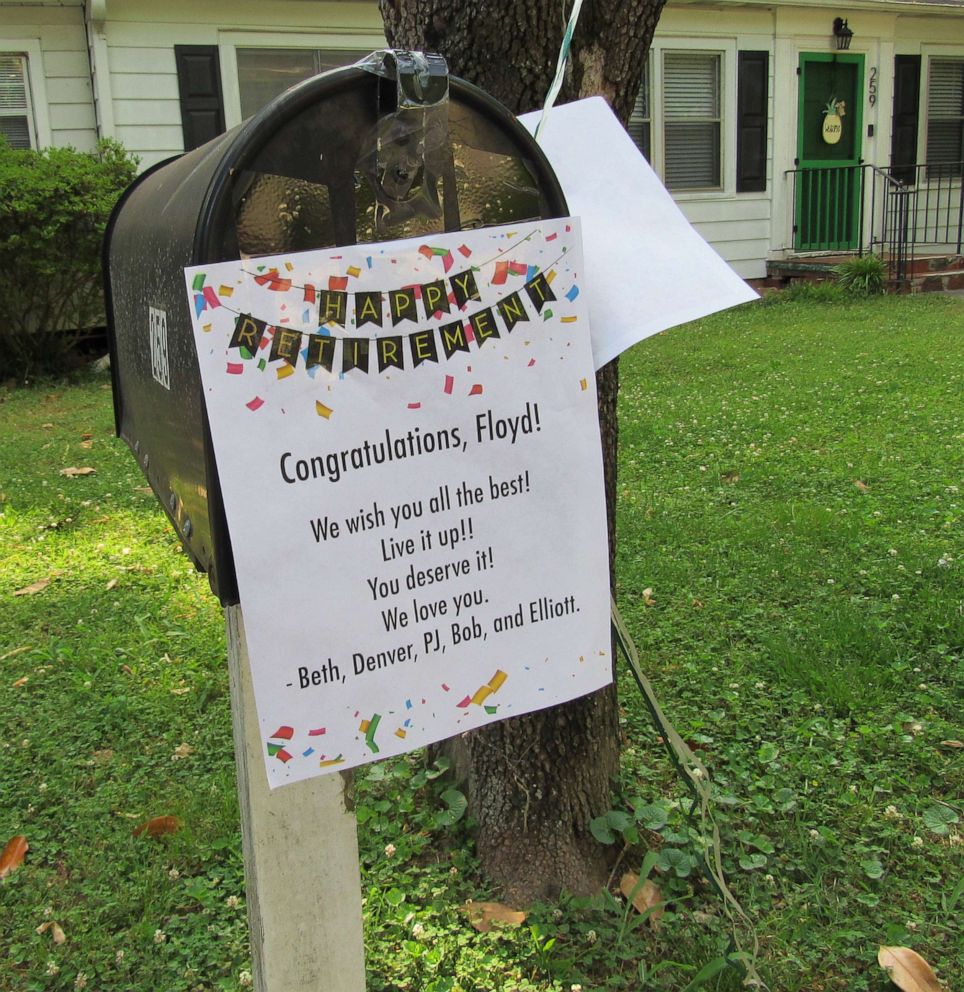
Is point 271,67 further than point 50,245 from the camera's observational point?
Yes

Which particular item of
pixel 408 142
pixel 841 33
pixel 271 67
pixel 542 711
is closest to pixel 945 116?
pixel 841 33

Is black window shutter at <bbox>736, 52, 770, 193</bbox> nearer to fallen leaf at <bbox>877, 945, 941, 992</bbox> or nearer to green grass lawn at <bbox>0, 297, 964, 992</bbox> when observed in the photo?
green grass lawn at <bbox>0, 297, 964, 992</bbox>

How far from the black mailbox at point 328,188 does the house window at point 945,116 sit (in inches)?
524

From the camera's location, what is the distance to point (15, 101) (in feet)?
29.6

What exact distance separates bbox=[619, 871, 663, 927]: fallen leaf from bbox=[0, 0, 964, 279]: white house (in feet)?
28.3

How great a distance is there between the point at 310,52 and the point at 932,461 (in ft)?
24.5

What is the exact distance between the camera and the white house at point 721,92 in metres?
9.01

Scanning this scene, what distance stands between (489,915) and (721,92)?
36.8 ft

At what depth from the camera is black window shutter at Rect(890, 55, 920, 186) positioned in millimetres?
12555

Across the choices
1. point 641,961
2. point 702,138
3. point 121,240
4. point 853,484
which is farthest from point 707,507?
point 702,138

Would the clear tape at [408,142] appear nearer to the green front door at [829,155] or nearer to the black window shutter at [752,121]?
the black window shutter at [752,121]

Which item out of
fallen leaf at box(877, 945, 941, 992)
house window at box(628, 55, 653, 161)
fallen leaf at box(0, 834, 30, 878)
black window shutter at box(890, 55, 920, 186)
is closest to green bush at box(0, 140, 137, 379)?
house window at box(628, 55, 653, 161)

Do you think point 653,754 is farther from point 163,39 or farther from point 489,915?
point 163,39

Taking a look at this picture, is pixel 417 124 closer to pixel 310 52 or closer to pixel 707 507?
pixel 707 507
